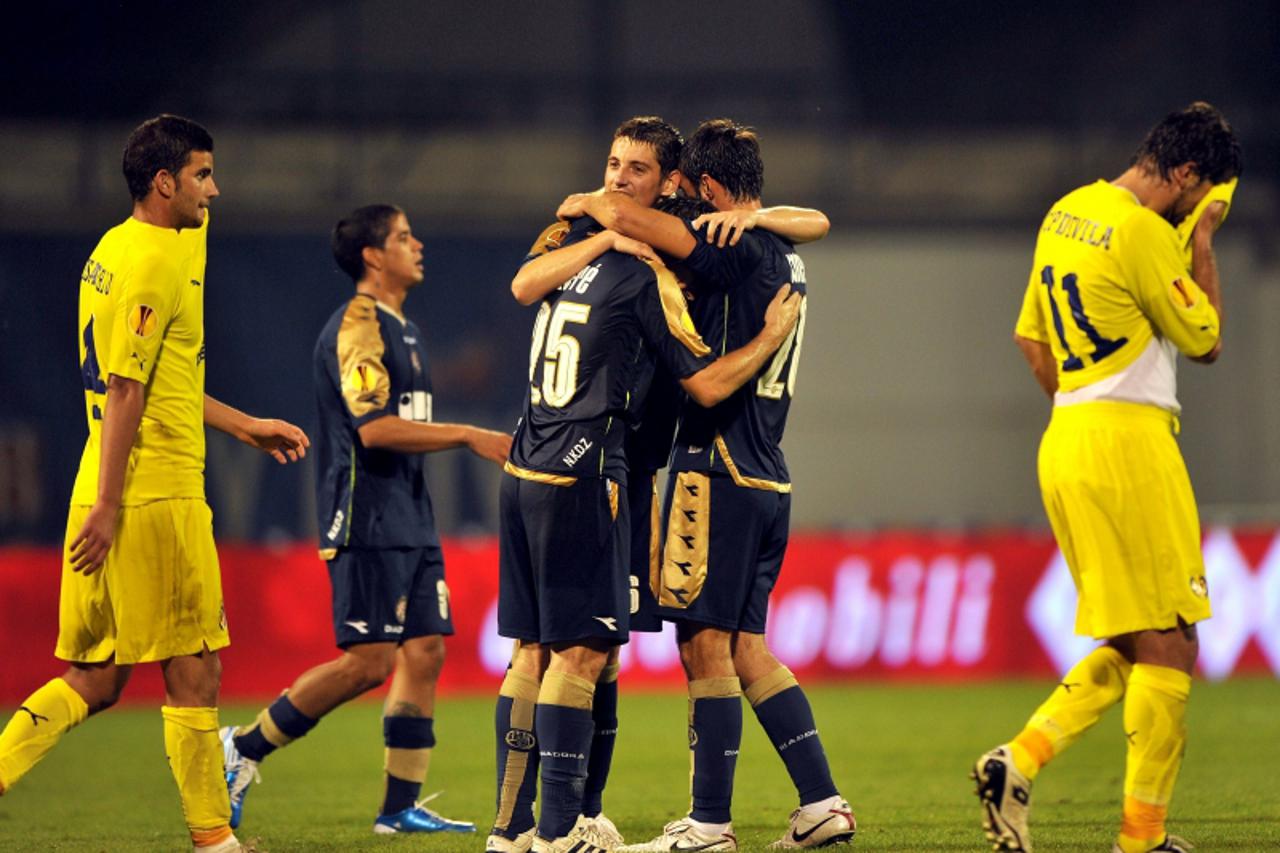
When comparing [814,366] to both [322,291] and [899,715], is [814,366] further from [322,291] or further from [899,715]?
[899,715]

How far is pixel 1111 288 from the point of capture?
5098 mm

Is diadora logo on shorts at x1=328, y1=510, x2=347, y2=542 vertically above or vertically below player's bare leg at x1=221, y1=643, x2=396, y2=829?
above

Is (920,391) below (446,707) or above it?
above

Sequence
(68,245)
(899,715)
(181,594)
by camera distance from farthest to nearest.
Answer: (68,245), (899,715), (181,594)

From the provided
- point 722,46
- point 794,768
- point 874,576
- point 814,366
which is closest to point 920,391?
point 814,366

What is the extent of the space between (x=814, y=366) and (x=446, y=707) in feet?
37.6

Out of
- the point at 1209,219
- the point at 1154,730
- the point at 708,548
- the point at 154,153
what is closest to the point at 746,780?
the point at 708,548

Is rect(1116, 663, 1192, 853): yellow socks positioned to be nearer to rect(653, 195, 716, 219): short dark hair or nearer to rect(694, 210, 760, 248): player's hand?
rect(694, 210, 760, 248): player's hand

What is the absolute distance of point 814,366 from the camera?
2286 centimetres

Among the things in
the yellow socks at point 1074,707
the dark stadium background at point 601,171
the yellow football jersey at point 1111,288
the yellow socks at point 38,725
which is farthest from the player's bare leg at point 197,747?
the dark stadium background at point 601,171

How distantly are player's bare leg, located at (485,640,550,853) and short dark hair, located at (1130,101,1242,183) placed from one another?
97.0 inches

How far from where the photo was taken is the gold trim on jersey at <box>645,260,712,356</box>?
5289 mm

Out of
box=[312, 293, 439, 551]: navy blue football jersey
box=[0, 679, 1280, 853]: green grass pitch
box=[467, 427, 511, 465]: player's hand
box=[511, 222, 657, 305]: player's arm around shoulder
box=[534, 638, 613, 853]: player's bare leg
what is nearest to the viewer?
box=[534, 638, 613, 853]: player's bare leg

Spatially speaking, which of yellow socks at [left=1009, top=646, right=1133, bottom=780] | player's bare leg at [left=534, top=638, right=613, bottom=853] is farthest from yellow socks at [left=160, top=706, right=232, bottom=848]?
yellow socks at [left=1009, top=646, right=1133, bottom=780]
